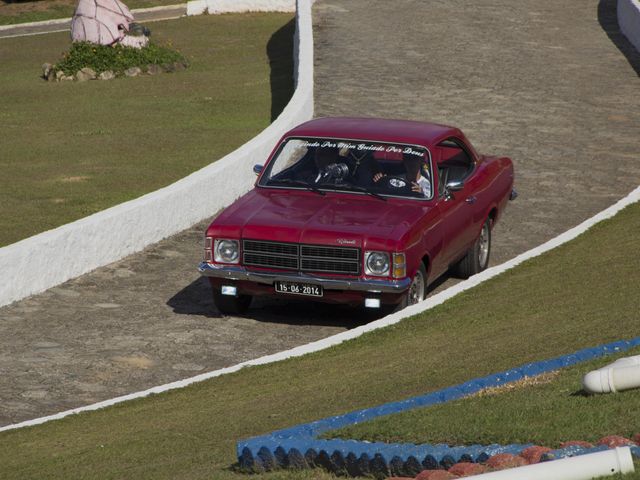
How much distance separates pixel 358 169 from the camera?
12820 mm

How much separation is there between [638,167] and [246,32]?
14924mm

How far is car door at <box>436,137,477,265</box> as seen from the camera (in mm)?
12781

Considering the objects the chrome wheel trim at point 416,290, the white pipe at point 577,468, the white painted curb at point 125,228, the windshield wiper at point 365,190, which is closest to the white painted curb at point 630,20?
the white painted curb at point 125,228

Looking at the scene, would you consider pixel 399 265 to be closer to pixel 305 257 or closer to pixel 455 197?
pixel 305 257

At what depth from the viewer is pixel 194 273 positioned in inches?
554

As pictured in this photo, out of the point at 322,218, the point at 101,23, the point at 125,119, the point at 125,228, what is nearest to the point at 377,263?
the point at 322,218

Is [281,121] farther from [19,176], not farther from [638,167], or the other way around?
[638,167]

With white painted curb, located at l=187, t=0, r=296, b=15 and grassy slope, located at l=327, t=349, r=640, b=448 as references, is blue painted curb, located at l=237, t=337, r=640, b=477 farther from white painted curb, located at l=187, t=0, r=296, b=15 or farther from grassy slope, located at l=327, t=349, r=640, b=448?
white painted curb, located at l=187, t=0, r=296, b=15

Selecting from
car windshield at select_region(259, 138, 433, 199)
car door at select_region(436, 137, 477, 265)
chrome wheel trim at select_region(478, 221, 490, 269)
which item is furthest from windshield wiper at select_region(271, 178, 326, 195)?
chrome wheel trim at select_region(478, 221, 490, 269)

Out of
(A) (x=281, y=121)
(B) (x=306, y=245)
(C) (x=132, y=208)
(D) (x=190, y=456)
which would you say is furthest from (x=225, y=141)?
(D) (x=190, y=456)

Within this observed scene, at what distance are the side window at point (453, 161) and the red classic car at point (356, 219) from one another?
10 mm

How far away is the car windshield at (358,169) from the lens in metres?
12.7

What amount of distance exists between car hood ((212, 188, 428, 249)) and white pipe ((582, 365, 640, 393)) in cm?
477

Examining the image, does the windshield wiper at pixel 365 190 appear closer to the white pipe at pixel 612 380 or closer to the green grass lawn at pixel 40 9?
the white pipe at pixel 612 380
